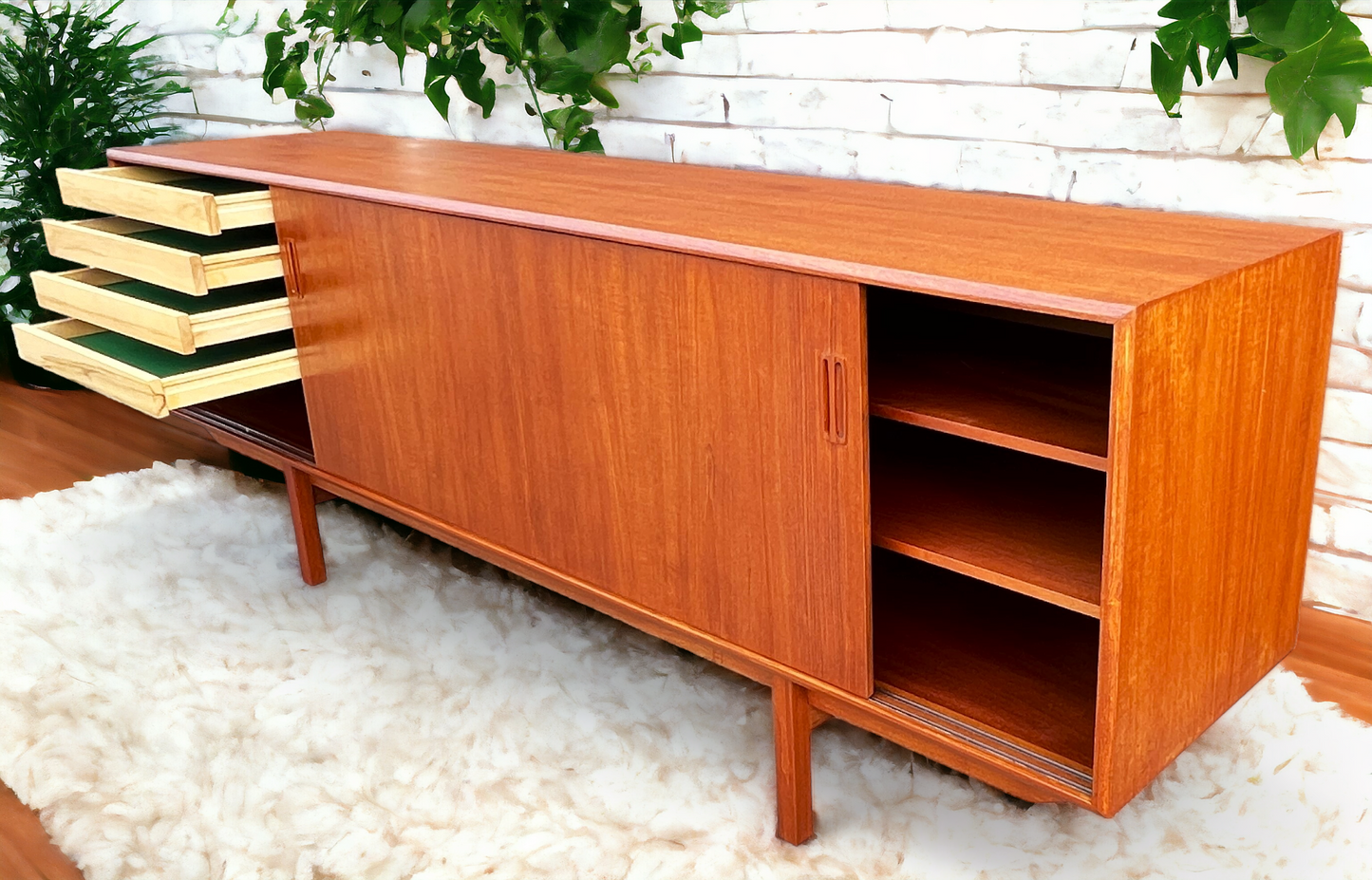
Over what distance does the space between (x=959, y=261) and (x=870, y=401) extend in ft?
0.54

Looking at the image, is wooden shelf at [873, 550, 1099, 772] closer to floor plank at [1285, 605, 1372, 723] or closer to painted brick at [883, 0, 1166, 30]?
floor plank at [1285, 605, 1372, 723]

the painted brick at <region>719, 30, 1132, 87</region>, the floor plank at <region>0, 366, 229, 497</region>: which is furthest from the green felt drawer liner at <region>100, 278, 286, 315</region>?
the painted brick at <region>719, 30, 1132, 87</region>

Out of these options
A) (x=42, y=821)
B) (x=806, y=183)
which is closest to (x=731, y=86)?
(x=806, y=183)

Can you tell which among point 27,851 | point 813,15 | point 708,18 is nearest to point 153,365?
point 27,851

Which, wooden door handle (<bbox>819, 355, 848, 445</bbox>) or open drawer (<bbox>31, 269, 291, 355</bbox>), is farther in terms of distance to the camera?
open drawer (<bbox>31, 269, 291, 355</bbox>)

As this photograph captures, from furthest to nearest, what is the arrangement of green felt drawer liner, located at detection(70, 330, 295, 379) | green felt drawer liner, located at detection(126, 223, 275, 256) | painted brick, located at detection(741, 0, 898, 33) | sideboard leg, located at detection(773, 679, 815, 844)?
green felt drawer liner, located at detection(126, 223, 275, 256)
green felt drawer liner, located at detection(70, 330, 295, 379)
painted brick, located at detection(741, 0, 898, 33)
sideboard leg, located at detection(773, 679, 815, 844)

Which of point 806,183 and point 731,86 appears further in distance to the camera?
point 731,86

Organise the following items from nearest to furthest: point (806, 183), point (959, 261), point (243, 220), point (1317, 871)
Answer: point (959, 261) < point (1317, 871) < point (806, 183) < point (243, 220)

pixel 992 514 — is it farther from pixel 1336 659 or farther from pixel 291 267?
pixel 291 267

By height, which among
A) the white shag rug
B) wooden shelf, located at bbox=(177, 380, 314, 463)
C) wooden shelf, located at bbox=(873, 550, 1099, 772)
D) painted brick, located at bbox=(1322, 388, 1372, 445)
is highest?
painted brick, located at bbox=(1322, 388, 1372, 445)

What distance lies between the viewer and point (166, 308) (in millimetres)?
1925

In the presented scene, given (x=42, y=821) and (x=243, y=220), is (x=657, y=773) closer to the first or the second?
(x=42, y=821)

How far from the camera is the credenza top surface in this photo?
1.12 m

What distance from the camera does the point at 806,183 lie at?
1.75m
